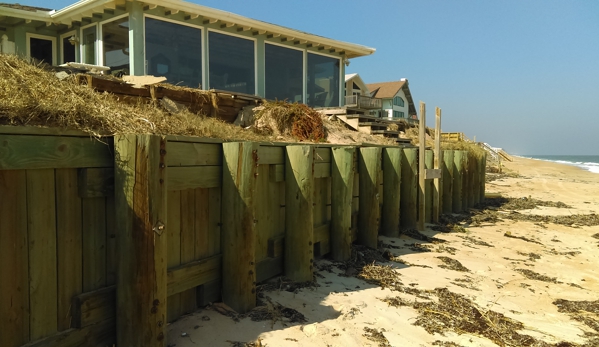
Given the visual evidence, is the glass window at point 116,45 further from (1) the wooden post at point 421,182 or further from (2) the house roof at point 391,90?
(2) the house roof at point 391,90

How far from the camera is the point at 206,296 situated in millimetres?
3857

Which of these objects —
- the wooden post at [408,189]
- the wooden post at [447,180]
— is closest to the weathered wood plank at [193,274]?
the wooden post at [408,189]

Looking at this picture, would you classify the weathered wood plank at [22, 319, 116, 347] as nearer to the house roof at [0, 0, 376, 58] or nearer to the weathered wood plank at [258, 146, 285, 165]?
the weathered wood plank at [258, 146, 285, 165]

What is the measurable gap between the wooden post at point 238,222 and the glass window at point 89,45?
38.9 feet

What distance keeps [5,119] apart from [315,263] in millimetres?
3875

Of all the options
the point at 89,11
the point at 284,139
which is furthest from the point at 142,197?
the point at 89,11

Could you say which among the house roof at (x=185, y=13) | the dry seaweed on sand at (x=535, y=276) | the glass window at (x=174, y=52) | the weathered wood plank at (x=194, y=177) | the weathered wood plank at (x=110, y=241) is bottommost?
the dry seaweed on sand at (x=535, y=276)

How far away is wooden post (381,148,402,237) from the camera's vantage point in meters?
7.45

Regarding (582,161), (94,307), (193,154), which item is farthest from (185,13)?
(582,161)

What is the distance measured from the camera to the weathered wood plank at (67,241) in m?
2.71

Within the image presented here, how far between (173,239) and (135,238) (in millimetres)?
597

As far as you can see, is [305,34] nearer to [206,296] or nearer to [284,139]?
[284,139]

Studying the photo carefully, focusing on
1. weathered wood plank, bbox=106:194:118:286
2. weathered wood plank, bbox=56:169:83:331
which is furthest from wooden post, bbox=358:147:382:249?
weathered wood plank, bbox=56:169:83:331

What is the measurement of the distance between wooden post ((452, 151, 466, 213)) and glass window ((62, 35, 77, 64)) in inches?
517
